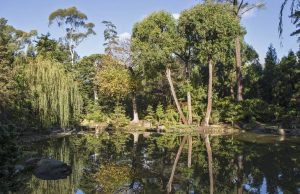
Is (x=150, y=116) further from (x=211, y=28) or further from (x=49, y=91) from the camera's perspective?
(x=49, y=91)

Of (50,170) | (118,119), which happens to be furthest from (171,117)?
(50,170)

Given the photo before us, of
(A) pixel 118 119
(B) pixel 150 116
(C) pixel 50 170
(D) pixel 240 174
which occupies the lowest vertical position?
(D) pixel 240 174

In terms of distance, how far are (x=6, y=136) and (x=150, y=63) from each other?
67.3 feet

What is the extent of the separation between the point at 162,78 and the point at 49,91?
14.1 meters

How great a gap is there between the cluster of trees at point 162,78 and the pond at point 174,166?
399cm

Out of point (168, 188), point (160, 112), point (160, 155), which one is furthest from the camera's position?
point (160, 112)

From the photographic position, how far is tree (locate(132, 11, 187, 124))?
31547 mm

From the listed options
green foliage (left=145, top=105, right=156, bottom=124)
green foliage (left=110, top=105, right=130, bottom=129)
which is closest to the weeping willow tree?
green foliage (left=110, top=105, right=130, bottom=129)

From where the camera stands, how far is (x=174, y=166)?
1617 cm

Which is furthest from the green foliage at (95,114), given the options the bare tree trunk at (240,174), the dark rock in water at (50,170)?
the dark rock in water at (50,170)

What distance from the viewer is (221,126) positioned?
104ft

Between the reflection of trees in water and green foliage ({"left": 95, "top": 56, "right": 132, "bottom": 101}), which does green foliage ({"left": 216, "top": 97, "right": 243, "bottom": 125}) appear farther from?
the reflection of trees in water

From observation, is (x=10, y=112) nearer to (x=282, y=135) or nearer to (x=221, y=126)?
(x=221, y=126)

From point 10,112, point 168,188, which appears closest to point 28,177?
point 168,188
